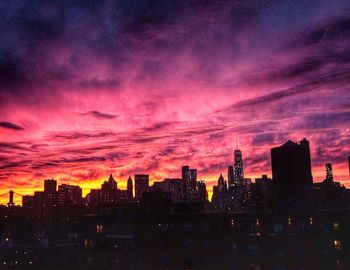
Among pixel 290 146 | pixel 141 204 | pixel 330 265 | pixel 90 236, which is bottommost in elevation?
pixel 330 265

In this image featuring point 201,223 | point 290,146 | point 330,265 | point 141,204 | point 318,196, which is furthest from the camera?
point 290,146

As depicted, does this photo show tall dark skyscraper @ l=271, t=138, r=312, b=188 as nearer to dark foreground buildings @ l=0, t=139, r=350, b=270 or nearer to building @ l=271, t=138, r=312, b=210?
building @ l=271, t=138, r=312, b=210

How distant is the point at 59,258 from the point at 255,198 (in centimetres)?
9016

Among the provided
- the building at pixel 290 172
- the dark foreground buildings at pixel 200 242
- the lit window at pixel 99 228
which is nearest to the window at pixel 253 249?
the dark foreground buildings at pixel 200 242

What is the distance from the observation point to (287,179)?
111812 millimetres

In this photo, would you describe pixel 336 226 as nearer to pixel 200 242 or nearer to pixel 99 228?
pixel 200 242

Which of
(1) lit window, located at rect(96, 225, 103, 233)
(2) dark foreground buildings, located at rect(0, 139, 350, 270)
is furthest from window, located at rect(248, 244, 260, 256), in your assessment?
(1) lit window, located at rect(96, 225, 103, 233)

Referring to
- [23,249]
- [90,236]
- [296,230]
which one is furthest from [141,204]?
[296,230]

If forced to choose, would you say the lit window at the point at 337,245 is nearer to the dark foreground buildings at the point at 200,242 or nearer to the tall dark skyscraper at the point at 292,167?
the dark foreground buildings at the point at 200,242

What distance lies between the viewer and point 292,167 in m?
111

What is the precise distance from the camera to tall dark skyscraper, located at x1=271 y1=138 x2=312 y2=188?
110562 millimetres

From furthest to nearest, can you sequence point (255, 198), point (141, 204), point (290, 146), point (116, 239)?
point (255, 198) < point (290, 146) < point (141, 204) < point (116, 239)

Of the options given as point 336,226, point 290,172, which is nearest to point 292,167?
point 290,172

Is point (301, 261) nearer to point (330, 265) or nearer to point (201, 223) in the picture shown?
point (330, 265)
